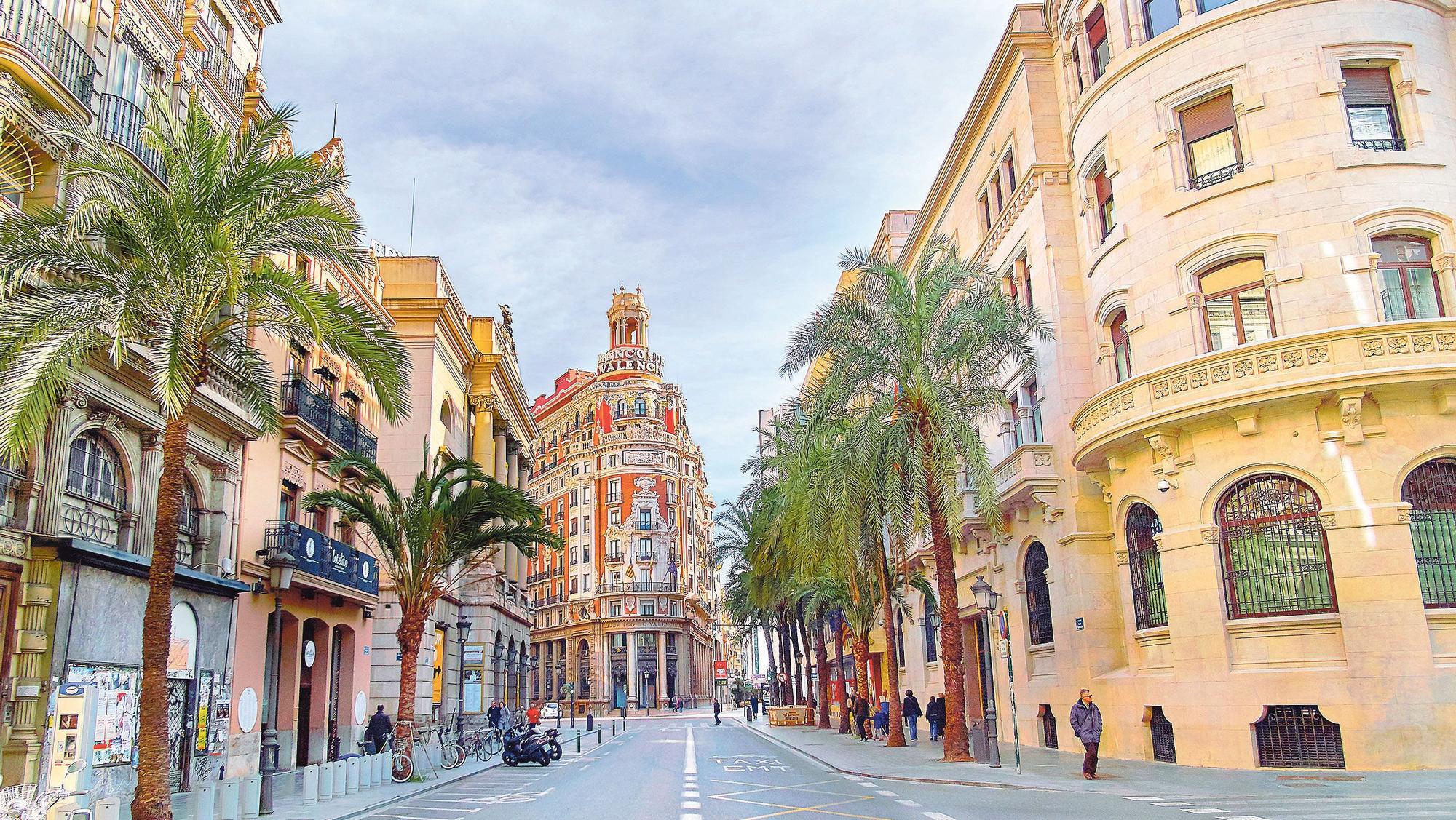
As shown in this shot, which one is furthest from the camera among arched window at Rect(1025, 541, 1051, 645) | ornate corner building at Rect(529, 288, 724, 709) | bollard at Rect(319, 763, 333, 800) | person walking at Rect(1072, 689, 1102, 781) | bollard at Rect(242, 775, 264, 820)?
Answer: ornate corner building at Rect(529, 288, 724, 709)

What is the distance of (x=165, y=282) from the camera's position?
43.7 feet

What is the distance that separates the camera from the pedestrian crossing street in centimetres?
1241

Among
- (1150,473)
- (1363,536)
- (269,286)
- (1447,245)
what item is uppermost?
(1447,245)

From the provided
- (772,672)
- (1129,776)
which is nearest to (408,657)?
(1129,776)

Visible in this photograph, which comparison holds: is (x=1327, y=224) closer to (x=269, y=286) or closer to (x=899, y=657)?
(x=269, y=286)

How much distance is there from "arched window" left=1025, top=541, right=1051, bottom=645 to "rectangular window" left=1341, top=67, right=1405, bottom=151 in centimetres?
1227

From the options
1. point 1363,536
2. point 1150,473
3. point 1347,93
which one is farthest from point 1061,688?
point 1347,93

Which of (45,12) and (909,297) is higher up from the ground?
(45,12)

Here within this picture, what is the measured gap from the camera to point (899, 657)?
46.8 meters

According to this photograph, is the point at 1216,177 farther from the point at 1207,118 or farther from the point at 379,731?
the point at 379,731

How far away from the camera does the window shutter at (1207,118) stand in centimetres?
2172

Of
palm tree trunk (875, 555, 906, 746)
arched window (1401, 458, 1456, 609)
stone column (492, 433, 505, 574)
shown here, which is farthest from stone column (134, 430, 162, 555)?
stone column (492, 433, 505, 574)

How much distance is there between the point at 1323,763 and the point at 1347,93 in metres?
13.4

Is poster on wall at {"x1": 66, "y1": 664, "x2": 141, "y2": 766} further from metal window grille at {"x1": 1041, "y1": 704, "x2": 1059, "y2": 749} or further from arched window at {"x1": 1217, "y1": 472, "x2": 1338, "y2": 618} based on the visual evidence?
→ metal window grille at {"x1": 1041, "y1": 704, "x2": 1059, "y2": 749}
